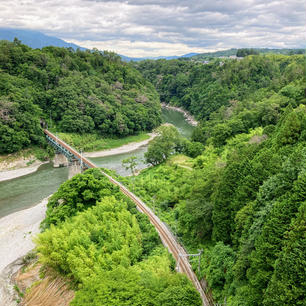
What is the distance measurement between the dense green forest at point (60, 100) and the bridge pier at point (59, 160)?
4738 mm

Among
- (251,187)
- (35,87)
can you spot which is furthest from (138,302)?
(35,87)

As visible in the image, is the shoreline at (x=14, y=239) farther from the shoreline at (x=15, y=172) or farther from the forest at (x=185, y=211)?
the shoreline at (x=15, y=172)

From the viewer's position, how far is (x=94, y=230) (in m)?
24.5

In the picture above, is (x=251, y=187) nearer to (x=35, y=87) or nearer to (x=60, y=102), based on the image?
(x=60, y=102)

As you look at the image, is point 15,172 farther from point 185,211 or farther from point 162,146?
point 185,211

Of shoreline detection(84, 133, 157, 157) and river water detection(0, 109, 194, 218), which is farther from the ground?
shoreline detection(84, 133, 157, 157)

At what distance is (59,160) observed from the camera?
184ft

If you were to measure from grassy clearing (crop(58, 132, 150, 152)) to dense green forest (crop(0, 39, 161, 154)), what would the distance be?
1.88 m

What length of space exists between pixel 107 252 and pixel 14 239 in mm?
14633

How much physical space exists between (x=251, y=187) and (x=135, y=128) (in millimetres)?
58977

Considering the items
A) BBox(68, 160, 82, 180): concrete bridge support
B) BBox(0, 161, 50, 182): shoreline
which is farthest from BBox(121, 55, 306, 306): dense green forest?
BBox(0, 161, 50, 182): shoreline

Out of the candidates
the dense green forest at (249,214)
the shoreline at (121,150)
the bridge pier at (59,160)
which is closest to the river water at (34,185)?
the bridge pier at (59,160)

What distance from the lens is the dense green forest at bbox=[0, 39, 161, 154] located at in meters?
55.5

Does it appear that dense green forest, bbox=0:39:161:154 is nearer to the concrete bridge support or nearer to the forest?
the forest
